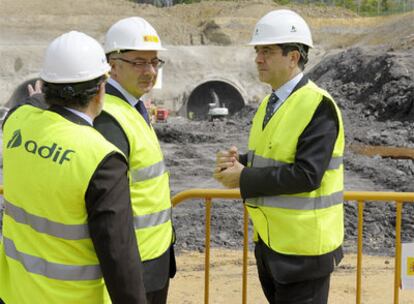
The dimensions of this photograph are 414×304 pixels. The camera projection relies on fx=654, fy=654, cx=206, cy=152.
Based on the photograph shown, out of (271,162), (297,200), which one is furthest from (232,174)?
(297,200)

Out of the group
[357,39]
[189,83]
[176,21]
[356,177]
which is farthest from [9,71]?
[356,177]

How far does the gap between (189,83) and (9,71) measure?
991 cm

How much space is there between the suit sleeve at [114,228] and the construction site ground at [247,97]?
435cm

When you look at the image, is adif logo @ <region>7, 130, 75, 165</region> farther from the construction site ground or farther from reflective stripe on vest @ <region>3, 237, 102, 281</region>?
the construction site ground

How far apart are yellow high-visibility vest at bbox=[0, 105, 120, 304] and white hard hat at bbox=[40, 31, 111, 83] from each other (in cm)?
14

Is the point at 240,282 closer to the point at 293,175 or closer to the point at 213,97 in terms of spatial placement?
the point at 293,175

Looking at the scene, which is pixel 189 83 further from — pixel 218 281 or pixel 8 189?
pixel 8 189

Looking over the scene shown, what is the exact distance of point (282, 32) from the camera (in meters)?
3.03

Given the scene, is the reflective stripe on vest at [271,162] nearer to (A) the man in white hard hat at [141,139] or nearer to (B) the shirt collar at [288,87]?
(B) the shirt collar at [288,87]

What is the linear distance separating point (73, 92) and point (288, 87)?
1.12m

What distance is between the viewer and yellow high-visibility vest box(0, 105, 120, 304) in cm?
221

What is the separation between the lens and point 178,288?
23.1 ft

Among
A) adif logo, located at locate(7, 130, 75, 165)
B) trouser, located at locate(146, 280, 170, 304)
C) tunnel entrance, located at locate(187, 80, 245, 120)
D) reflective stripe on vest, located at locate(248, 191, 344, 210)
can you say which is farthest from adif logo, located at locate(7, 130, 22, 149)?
tunnel entrance, located at locate(187, 80, 245, 120)

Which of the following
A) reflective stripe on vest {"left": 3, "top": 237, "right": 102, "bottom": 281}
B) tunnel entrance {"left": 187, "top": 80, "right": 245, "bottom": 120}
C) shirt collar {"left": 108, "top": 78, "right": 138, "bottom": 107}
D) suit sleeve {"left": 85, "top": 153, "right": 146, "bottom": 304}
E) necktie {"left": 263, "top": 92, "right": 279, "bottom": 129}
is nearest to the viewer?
suit sleeve {"left": 85, "top": 153, "right": 146, "bottom": 304}
